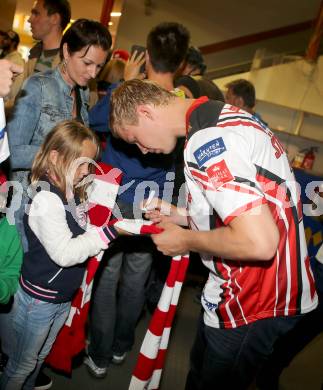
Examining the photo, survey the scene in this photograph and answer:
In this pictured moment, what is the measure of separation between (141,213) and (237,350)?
2.57 ft

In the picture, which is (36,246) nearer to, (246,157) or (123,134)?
(123,134)

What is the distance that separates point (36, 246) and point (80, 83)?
0.83 metres

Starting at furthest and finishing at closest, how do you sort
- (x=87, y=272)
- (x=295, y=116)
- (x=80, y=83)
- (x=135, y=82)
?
(x=295, y=116)
(x=80, y=83)
(x=87, y=272)
(x=135, y=82)

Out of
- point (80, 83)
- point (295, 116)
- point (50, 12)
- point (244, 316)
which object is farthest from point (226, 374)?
point (295, 116)

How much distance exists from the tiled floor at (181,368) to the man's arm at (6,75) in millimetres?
1503

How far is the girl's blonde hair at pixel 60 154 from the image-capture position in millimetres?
1555

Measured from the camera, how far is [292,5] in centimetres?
779

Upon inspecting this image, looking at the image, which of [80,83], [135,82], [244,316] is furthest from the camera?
[80,83]

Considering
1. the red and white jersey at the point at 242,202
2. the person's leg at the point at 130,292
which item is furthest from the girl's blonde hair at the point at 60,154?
the person's leg at the point at 130,292

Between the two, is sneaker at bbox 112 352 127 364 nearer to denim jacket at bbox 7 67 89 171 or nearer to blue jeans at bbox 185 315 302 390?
blue jeans at bbox 185 315 302 390

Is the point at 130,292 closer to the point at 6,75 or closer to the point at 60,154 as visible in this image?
the point at 60,154

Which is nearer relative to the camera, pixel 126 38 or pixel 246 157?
pixel 246 157

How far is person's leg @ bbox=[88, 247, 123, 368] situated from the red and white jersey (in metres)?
0.70

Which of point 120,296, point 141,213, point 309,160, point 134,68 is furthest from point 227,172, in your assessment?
point 309,160
